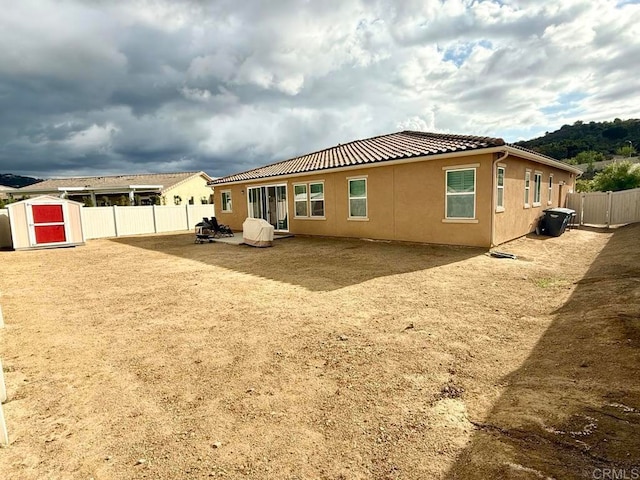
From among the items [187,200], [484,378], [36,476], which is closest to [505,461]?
[484,378]

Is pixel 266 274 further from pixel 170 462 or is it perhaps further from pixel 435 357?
pixel 170 462

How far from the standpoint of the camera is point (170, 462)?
231cm

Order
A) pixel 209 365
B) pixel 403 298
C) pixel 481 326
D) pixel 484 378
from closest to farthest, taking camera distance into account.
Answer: pixel 484 378
pixel 209 365
pixel 481 326
pixel 403 298

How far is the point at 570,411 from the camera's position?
265 centimetres

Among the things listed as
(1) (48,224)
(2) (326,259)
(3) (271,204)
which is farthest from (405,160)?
(1) (48,224)

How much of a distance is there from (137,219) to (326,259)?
52.8ft

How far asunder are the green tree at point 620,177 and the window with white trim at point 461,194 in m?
17.1

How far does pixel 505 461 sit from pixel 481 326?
263 centimetres

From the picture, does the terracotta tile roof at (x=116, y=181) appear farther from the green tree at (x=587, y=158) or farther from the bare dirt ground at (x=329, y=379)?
the green tree at (x=587, y=158)

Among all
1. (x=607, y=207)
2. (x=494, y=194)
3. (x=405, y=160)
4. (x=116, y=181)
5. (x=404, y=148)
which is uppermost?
(x=116, y=181)

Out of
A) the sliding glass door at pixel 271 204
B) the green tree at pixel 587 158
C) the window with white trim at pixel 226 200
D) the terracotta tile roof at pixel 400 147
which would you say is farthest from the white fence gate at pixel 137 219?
the green tree at pixel 587 158

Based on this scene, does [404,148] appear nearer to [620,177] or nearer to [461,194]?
[461,194]

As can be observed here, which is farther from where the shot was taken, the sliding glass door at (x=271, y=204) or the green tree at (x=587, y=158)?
the green tree at (x=587, y=158)

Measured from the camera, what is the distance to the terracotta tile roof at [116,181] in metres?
32.3
